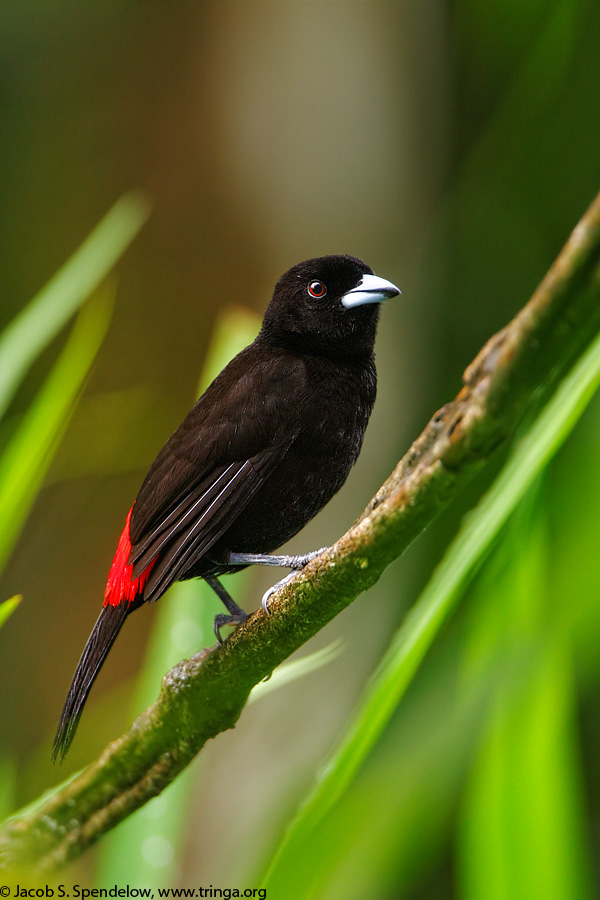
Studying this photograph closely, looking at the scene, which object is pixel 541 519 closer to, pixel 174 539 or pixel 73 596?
pixel 174 539

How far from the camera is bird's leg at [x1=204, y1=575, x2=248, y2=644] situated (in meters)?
1.28

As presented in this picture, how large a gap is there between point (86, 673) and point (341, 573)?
1.67ft

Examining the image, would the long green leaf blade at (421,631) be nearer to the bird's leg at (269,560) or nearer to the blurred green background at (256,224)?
the bird's leg at (269,560)

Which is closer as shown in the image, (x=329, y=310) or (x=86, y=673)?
(x=86, y=673)

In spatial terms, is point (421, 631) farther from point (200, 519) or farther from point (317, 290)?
point (317, 290)

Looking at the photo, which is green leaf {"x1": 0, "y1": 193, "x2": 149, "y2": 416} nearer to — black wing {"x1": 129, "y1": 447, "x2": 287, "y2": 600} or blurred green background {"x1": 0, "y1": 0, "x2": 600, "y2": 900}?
black wing {"x1": 129, "y1": 447, "x2": 287, "y2": 600}

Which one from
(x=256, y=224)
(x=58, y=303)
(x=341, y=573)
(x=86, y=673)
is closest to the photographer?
(x=341, y=573)

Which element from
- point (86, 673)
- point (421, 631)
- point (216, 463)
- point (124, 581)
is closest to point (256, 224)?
point (216, 463)

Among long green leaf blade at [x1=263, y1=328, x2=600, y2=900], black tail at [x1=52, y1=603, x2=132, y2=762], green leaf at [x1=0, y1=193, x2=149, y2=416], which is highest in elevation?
green leaf at [x1=0, y1=193, x2=149, y2=416]

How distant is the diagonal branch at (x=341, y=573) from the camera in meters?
0.51

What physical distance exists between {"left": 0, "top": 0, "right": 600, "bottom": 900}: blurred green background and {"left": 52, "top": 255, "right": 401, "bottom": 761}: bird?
0.38m

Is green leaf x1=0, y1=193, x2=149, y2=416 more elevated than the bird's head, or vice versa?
green leaf x1=0, y1=193, x2=149, y2=416

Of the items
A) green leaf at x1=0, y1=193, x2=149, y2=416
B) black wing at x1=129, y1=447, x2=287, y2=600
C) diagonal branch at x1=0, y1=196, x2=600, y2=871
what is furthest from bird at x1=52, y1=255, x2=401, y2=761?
green leaf at x1=0, y1=193, x2=149, y2=416

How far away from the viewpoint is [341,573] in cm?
71
